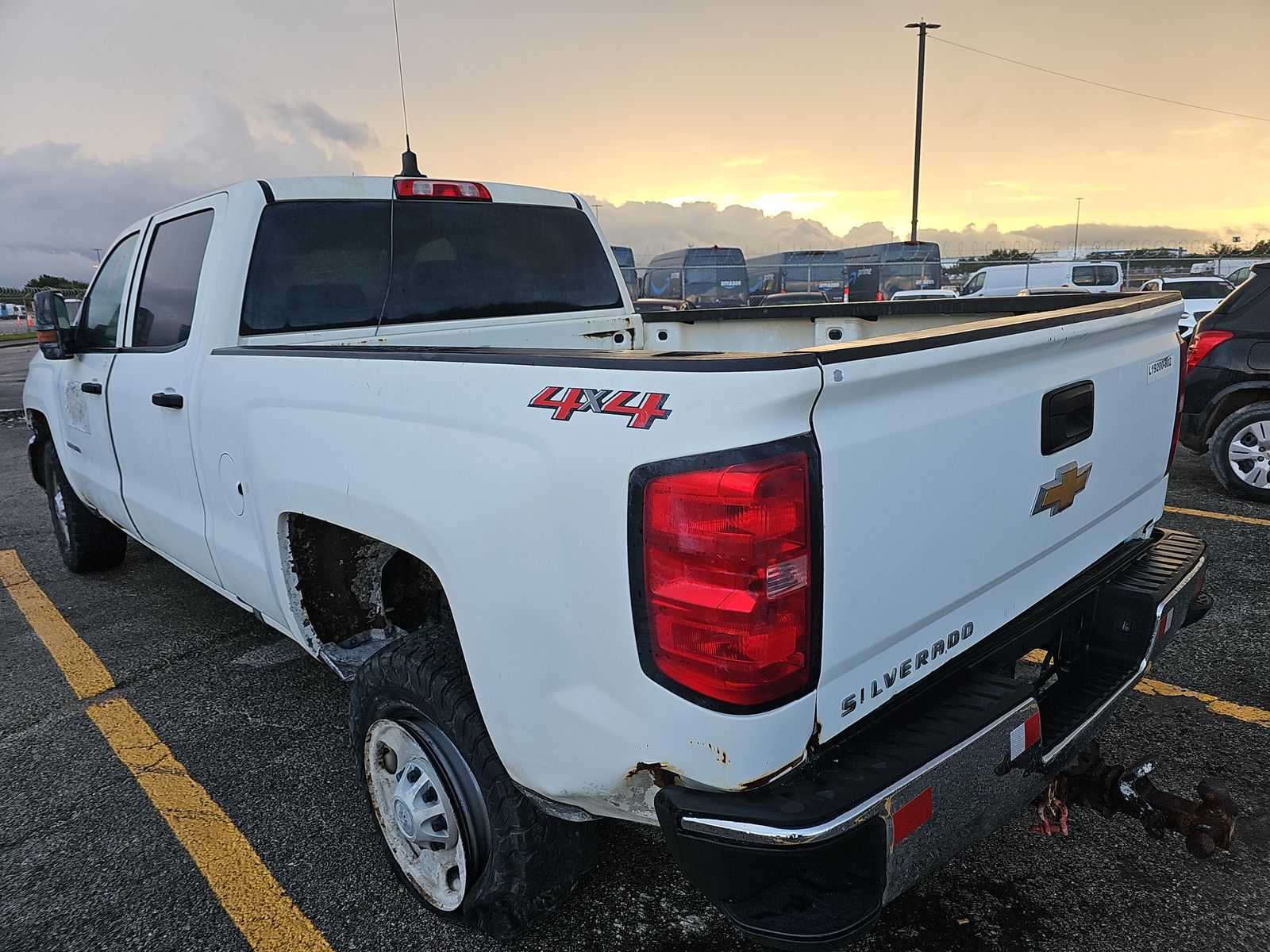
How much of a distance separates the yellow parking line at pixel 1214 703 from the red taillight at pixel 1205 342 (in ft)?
12.1

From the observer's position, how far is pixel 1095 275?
20.6m

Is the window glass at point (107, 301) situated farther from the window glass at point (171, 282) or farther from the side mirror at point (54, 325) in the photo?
the window glass at point (171, 282)

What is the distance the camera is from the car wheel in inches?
237

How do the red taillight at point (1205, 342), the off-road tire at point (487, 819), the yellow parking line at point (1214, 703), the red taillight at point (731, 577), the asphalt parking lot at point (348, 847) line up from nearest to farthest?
the red taillight at point (731, 577)
the off-road tire at point (487, 819)
the asphalt parking lot at point (348, 847)
the yellow parking line at point (1214, 703)
the red taillight at point (1205, 342)

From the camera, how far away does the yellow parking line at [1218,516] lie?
556cm

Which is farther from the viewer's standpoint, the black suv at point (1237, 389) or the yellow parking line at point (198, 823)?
the black suv at point (1237, 389)

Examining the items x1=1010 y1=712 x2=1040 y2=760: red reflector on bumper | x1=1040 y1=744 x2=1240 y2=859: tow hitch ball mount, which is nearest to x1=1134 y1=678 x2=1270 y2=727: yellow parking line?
x1=1040 y1=744 x2=1240 y2=859: tow hitch ball mount

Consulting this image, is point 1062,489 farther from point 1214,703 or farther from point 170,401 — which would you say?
point 170,401

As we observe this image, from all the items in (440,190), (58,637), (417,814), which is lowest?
(58,637)

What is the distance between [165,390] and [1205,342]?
6.66 m

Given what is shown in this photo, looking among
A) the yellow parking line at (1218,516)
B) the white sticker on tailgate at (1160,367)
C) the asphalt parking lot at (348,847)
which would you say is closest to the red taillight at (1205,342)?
the yellow parking line at (1218,516)

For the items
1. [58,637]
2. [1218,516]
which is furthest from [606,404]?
[1218,516]

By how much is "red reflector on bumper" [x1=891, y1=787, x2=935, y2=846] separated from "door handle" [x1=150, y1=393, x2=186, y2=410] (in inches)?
105

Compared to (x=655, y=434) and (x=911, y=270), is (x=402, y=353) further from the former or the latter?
(x=911, y=270)
